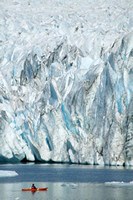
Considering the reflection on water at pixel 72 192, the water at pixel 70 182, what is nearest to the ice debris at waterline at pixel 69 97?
the water at pixel 70 182

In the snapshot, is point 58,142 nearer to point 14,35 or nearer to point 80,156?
point 80,156

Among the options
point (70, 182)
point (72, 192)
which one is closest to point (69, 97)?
point (70, 182)

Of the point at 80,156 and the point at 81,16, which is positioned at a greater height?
the point at 81,16

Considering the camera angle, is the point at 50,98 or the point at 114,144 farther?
the point at 50,98

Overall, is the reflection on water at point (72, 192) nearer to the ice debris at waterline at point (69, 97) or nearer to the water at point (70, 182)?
the water at point (70, 182)

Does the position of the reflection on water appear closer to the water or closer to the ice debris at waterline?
the water

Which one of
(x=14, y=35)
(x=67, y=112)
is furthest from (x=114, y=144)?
(x=14, y=35)

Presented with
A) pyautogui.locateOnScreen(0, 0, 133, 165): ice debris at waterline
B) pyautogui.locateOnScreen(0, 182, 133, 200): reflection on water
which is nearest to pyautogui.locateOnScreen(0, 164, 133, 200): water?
pyautogui.locateOnScreen(0, 182, 133, 200): reflection on water

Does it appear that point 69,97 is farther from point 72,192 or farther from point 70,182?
point 72,192
